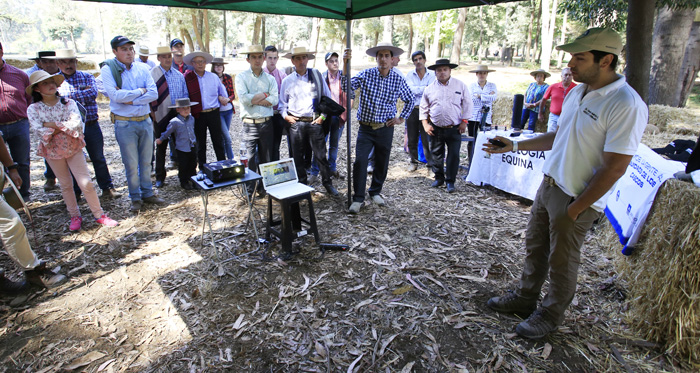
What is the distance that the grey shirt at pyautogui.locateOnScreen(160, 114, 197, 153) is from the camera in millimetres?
5833

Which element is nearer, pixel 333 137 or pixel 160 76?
pixel 160 76

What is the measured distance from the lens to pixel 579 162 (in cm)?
252

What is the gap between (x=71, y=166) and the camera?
463 cm

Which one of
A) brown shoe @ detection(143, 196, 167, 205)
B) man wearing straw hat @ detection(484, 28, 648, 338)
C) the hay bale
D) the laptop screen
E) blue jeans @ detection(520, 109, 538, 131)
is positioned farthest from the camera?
blue jeans @ detection(520, 109, 538, 131)

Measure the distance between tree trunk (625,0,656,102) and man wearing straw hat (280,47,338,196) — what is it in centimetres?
381

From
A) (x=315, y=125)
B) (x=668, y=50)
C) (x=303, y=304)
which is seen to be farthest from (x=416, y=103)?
(x=668, y=50)

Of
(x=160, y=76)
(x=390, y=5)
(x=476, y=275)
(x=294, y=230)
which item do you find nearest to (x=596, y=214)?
(x=476, y=275)

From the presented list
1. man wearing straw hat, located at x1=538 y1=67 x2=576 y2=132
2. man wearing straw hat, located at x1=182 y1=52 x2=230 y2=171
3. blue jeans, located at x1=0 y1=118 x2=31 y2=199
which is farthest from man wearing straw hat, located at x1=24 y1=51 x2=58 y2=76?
man wearing straw hat, located at x1=538 y1=67 x2=576 y2=132

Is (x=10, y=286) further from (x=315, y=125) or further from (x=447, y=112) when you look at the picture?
(x=447, y=112)

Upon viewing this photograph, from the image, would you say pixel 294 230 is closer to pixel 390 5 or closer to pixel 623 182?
pixel 390 5

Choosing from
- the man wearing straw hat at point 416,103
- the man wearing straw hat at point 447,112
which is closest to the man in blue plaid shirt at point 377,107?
the man wearing straw hat at point 447,112

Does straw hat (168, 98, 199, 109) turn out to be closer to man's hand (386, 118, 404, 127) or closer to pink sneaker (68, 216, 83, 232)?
pink sneaker (68, 216, 83, 232)

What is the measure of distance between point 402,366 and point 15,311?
3.47m

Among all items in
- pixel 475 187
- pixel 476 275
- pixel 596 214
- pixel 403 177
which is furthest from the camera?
pixel 403 177
